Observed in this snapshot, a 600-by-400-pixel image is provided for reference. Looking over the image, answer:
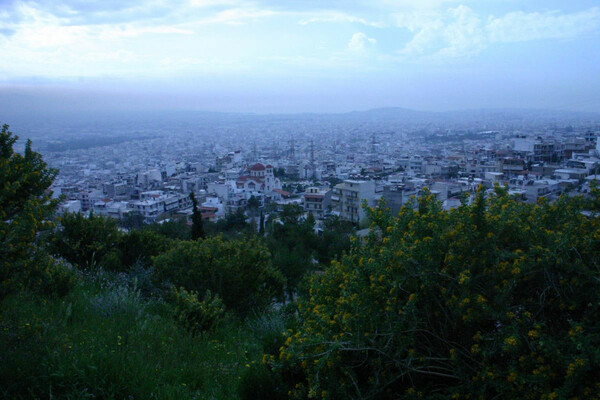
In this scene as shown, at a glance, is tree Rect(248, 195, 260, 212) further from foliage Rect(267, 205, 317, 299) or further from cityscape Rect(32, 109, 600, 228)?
foliage Rect(267, 205, 317, 299)

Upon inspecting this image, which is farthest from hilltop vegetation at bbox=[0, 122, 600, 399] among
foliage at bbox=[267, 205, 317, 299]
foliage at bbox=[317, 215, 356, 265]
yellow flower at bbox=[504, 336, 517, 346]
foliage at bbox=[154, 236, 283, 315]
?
foliage at bbox=[317, 215, 356, 265]

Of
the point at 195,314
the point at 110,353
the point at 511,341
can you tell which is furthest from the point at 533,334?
the point at 195,314

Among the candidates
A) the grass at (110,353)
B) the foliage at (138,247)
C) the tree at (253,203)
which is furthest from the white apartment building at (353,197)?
the grass at (110,353)

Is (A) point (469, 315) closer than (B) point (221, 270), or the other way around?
(A) point (469, 315)

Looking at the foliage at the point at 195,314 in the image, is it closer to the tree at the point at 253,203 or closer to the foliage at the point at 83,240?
the foliage at the point at 83,240

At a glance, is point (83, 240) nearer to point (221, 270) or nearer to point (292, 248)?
point (221, 270)

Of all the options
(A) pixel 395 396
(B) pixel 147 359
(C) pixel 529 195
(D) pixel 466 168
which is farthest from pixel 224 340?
(D) pixel 466 168

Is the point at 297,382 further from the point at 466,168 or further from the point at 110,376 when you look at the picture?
the point at 466,168
